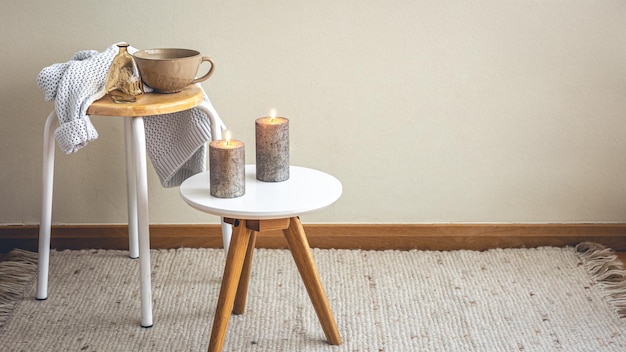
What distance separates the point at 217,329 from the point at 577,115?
0.98m

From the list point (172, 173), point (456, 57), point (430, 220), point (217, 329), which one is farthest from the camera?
point (430, 220)

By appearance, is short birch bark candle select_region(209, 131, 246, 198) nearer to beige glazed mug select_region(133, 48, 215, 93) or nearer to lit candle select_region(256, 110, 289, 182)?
lit candle select_region(256, 110, 289, 182)

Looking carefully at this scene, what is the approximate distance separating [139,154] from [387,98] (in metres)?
0.61

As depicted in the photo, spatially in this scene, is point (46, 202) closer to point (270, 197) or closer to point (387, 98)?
point (270, 197)

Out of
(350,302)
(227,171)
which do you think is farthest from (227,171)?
(350,302)

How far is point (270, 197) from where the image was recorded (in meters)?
1.29

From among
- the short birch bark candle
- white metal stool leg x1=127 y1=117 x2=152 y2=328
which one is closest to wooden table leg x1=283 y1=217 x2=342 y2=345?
the short birch bark candle

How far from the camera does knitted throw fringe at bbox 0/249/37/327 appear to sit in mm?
1538

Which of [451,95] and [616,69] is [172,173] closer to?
[451,95]

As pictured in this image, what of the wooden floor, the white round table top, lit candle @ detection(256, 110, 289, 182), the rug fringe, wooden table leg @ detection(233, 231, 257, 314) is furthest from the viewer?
the wooden floor

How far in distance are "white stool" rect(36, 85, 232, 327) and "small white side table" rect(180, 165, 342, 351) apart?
0.34 ft

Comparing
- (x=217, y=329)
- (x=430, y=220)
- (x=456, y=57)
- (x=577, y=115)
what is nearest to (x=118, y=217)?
(x=217, y=329)

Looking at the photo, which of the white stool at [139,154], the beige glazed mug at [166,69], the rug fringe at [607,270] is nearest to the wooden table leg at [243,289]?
the white stool at [139,154]

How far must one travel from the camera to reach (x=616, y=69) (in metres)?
1.74
